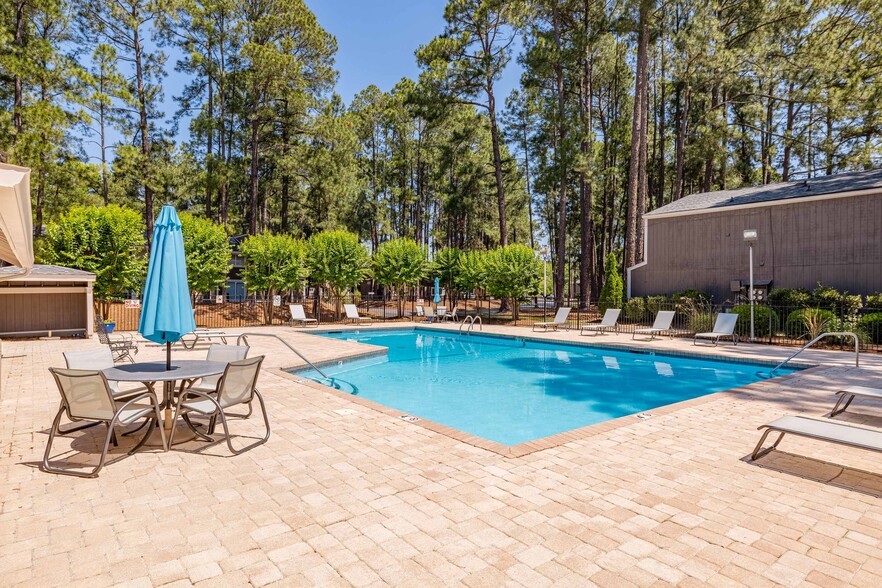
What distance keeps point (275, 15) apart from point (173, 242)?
23.8 m

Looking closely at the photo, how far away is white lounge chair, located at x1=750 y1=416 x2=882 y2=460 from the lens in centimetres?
347

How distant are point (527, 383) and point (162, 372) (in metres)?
7.05

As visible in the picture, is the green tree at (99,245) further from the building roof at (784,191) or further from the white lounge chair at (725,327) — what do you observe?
the building roof at (784,191)

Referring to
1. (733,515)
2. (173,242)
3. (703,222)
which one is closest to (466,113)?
(703,222)

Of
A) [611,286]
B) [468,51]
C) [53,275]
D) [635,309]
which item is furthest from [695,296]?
[53,275]

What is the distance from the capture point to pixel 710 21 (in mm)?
20969

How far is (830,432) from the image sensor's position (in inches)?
146

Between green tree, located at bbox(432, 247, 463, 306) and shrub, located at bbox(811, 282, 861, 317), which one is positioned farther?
green tree, located at bbox(432, 247, 463, 306)

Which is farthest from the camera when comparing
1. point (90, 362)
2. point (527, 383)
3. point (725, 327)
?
point (725, 327)

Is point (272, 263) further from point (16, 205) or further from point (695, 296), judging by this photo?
point (695, 296)

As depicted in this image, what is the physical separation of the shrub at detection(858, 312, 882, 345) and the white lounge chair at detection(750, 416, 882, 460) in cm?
1141

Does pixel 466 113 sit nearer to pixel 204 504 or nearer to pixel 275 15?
pixel 275 15

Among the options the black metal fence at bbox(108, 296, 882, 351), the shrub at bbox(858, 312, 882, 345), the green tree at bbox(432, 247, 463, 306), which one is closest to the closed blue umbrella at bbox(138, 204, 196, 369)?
the black metal fence at bbox(108, 296, 882, 351)

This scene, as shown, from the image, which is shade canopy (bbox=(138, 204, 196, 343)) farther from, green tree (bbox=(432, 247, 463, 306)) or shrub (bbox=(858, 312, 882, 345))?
green tree (bbox=(432, 247, 463, 306))
